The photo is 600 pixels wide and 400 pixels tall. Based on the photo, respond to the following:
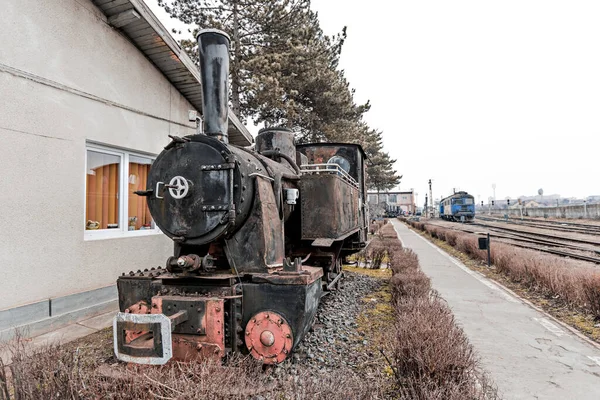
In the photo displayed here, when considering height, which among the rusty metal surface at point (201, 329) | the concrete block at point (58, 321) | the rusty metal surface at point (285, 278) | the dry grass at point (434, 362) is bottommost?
the concrete block at point (58, 321)

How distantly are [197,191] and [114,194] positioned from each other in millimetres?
3616

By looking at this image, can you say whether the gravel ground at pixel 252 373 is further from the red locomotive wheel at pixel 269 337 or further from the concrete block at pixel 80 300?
the concrete block at pixel 80 300

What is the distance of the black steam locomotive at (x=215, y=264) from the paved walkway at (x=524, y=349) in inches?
86.6

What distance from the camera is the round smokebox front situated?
3.27 meters

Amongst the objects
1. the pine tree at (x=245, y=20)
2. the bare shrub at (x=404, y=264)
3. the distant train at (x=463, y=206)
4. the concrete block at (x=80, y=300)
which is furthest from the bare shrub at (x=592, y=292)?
the distant train at (x=463, y=206)

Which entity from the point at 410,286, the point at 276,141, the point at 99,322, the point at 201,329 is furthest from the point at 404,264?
the point at 99,322

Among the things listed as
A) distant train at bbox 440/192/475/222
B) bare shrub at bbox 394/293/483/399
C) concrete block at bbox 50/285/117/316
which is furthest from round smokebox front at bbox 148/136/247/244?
distant train at bbox 440/192/475/222

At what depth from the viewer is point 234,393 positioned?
228cm

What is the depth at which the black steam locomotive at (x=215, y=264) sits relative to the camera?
307cm

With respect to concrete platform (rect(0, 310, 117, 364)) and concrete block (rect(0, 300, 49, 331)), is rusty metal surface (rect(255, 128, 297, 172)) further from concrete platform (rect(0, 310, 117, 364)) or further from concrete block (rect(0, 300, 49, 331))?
concrete block (rect(0, 300, 49, 331))

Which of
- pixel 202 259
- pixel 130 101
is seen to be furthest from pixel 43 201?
pixel 202 259

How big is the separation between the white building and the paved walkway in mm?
5664

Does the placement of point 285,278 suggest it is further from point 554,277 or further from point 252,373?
point 554,277

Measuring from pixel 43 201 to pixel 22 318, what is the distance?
156cm
